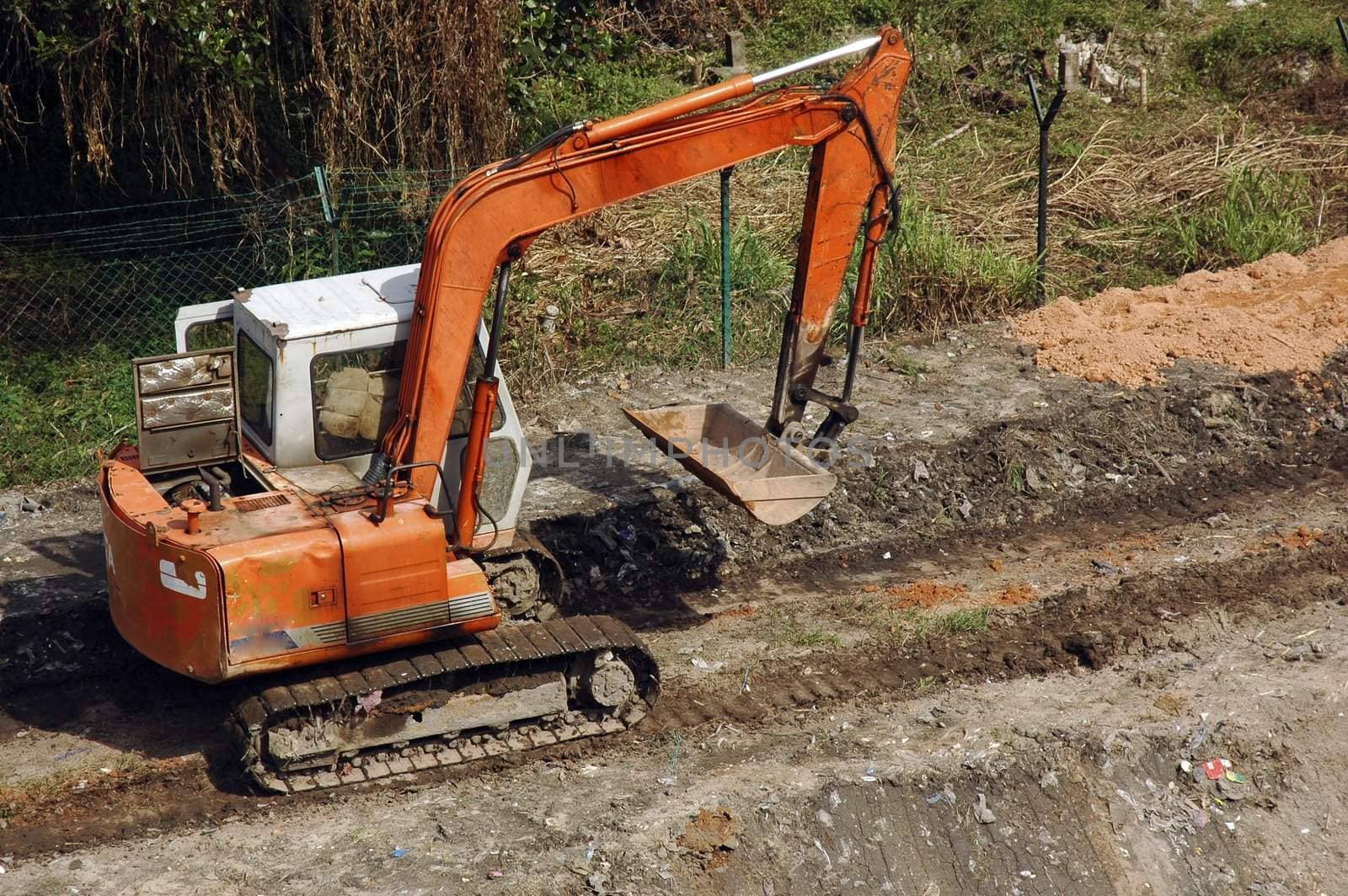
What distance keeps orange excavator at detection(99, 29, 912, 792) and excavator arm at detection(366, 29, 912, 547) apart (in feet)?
0.04

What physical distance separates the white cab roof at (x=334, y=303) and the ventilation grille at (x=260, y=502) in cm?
79

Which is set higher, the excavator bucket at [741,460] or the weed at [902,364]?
the excavator bucket at [741,460]

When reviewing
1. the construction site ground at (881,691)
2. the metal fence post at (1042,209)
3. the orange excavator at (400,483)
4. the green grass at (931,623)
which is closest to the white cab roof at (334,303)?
the orange excavator at (400,483)

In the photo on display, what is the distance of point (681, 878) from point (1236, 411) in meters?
6.69

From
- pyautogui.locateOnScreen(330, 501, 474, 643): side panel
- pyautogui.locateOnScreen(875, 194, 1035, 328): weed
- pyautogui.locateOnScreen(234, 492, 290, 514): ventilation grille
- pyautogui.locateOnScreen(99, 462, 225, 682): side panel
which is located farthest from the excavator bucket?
pyautogui.locateOnScreen(875, 194, 1035, 328): weed

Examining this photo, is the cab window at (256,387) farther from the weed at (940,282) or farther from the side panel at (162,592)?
the weed at (940,282)

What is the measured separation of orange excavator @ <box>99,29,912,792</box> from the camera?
6.40 metres

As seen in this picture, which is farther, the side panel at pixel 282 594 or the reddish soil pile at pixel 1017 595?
the reddish soil pile at pixel 1017 595

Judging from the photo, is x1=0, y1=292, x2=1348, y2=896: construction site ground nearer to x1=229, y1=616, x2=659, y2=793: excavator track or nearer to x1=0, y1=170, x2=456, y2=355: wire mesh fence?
x1=229, y1=616, x2=659, y2=793: excavator track

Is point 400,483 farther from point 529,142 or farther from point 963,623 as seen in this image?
point 529,142

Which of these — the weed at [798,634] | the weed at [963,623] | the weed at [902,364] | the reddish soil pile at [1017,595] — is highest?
the weed at [902,364]

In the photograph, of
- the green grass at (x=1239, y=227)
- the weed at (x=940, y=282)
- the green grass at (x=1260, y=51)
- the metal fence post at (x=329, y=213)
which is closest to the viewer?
the metal fence post at (x=329, y=213)

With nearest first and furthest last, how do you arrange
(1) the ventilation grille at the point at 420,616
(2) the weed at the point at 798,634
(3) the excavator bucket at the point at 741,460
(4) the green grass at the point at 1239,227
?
(1) the ventilation grille at the point at 420,616
(3) the excavator bucket at the point at 741,460
(2) the weed at the point at 798,634
(4) the green grass at the point at 1239,227

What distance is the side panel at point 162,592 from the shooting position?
20.4 feet
